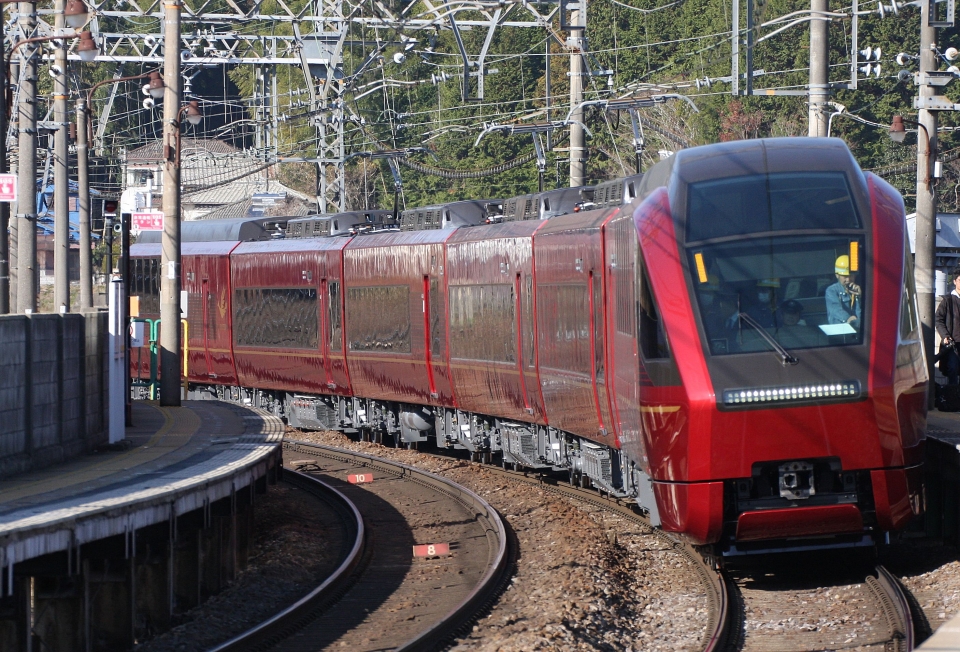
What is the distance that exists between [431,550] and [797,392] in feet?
15.3

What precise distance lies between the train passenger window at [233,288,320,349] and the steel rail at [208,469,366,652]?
7.01 metres

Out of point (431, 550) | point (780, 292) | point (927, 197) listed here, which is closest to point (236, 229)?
point (431, 550)

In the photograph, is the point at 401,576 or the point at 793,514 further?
the point at 401,576

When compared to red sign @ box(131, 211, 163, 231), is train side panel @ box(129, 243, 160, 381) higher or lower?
lower

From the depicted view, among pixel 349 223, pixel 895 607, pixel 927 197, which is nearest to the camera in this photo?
pixel 895 607

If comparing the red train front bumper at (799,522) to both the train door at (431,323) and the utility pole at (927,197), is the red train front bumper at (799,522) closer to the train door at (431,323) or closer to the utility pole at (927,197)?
the utility pole at (927,197)

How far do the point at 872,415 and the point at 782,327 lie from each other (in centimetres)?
86

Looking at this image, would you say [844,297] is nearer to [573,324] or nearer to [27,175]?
[573,324]

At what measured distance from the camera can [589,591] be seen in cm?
1095

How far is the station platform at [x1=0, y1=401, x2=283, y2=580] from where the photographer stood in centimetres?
940

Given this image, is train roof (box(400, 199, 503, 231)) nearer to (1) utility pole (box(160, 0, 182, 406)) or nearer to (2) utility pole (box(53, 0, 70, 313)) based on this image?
(1) utility pole (box(160, 0, 182, 406))

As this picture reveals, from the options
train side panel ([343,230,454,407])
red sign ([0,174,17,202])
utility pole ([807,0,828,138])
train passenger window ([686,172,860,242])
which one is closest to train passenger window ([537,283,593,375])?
train passenger window ([686,172,860,242])

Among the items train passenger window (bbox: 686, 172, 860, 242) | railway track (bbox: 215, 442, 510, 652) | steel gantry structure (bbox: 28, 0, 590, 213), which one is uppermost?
steel gantry structure (bbox: 28, 0, 590, 213)

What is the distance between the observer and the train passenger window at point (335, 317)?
21.8m
